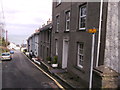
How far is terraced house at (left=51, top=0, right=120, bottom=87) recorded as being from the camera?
6.22 metres

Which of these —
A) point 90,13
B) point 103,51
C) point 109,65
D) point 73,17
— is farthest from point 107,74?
point 73,17

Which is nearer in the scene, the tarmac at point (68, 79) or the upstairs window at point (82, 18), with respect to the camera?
the tarmac at point (68, 79)

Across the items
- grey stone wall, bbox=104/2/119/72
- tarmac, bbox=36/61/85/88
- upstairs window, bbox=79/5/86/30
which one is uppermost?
upstairs window, bbox=79/5/86/30

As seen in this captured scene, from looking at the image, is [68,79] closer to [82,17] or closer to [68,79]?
[68,79]

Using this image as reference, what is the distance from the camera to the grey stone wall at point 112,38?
20.3 feet

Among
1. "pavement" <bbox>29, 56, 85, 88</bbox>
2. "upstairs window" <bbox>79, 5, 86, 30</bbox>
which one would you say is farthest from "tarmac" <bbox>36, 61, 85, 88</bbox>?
"upstairs window" <bbox>79, 5, 86, 30</bbox>

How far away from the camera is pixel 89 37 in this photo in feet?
25.4

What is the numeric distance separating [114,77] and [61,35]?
7.88m

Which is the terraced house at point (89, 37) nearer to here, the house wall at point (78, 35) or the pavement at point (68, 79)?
the house wall at point (78, 35)

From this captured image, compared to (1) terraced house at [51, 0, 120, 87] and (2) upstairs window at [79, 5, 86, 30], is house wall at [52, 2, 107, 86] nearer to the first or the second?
(1) terraced house at [51, 0, 120, 87]

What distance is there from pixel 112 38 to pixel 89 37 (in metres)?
1.66

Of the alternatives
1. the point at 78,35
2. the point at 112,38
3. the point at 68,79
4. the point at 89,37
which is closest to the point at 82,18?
the point at 78,35

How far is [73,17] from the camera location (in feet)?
33.3

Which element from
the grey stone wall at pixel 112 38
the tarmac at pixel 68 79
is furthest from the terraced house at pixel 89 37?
the tarmac at pixel 68 79
